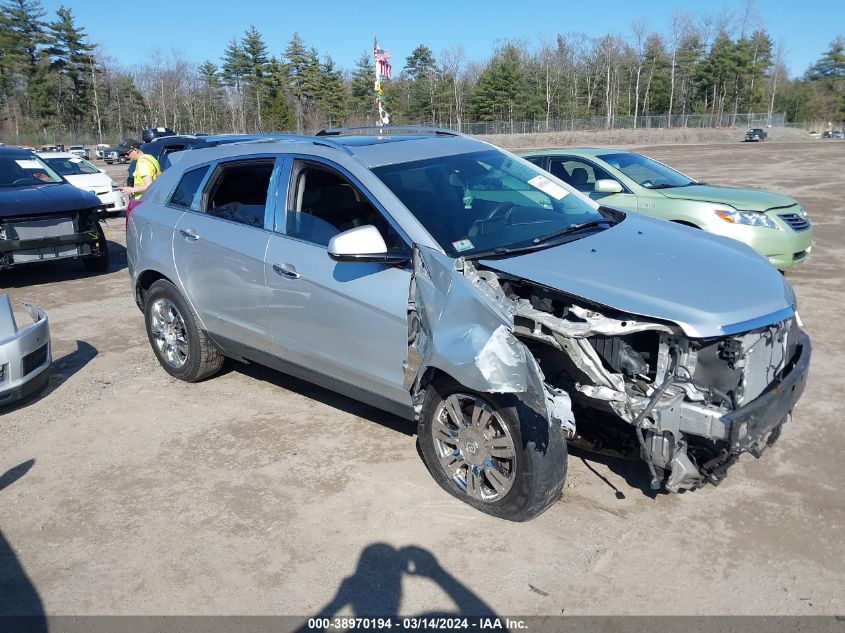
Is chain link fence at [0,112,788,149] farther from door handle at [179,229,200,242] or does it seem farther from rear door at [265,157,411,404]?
rear door at [265,157,411,404]

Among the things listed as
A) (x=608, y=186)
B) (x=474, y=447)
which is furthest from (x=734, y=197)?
(x=474, y=447)

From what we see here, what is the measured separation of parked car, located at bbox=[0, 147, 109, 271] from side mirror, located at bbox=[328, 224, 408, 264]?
22.9ft

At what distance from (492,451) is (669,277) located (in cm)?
122

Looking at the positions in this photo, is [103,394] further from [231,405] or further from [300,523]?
[300,523]

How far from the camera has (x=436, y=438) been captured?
3.74 metres

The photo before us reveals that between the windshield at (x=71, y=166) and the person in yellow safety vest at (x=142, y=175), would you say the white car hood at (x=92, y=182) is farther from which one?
the person in yellow safety vest at (x=142, y=175)

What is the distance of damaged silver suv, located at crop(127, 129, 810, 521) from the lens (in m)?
3.16

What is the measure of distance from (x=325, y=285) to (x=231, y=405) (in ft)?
5.48

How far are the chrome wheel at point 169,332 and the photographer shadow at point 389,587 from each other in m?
2.85

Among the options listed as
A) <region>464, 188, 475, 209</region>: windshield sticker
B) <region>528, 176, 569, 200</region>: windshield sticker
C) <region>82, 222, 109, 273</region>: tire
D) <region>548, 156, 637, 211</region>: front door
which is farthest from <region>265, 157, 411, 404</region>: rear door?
<region>82, 222, 109, 273</region>: tire

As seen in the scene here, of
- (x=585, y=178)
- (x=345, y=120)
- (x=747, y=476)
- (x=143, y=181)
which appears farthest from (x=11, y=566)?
(x=345, y=120)

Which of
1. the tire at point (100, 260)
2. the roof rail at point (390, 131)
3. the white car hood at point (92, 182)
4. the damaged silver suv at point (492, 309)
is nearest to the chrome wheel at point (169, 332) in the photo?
the damaged silver suv at point (492, 309)

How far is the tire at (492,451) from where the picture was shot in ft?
10.9

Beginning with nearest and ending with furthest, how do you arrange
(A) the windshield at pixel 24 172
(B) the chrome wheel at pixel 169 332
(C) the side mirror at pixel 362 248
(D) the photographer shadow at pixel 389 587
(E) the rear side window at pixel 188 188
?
1. (D) the photographer shadow at pixel 389 587
2. (C) the side mirror at pixel 362 248
3. (E) the rear side window at pixel 188 188
4. (B) the chrome wheel at pixel 169 332
5. (A) the windshield at pixel 24 172
